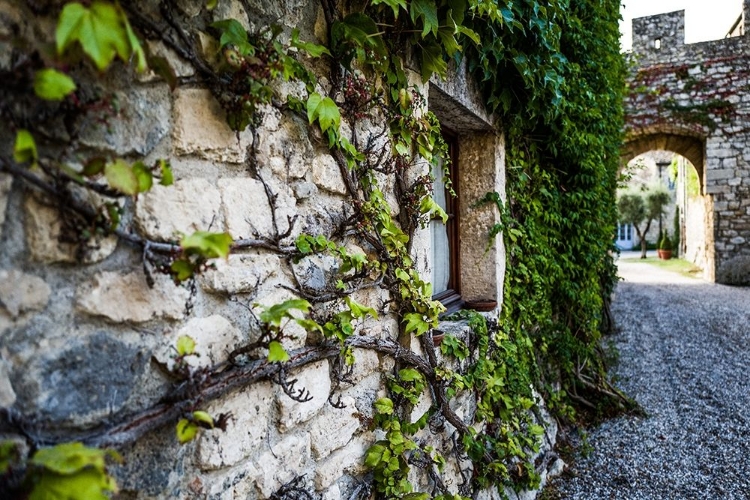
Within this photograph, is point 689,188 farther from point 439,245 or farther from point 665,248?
point 439,245

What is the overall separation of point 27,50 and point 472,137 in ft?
8.05

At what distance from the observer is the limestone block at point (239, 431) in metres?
1.10

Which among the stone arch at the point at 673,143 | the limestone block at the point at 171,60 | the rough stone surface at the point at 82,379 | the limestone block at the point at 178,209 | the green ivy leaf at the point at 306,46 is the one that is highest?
the stone arch at the point at 673,143

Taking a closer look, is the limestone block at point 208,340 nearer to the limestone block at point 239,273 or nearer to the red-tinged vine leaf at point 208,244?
the limestone block at point 239,273

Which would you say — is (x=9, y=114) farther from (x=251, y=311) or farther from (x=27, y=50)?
Answer: (x=251, y=311)

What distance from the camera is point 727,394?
4.22 m

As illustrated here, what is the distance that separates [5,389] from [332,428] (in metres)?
0.91

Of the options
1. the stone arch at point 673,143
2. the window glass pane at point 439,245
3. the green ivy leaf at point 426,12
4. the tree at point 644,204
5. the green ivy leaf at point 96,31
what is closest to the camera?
the green ivy leaf at point 96,31

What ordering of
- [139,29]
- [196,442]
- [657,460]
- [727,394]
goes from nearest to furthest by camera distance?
[139,29] < [196,442] < [657,460] < [727,394]

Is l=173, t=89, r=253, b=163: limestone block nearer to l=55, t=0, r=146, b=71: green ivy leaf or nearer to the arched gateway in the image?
l=55, t=0, r=146, b=71: green ivy leaf

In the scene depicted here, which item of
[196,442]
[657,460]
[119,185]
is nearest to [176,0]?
[119,185]

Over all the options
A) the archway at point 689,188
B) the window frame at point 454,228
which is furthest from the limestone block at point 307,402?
the archway at point 689,188

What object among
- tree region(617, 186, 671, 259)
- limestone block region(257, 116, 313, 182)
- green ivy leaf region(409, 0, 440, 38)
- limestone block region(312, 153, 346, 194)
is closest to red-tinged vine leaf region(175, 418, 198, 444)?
limestone block region(257, 116, 313, 182)

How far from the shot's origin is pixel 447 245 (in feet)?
9.61
